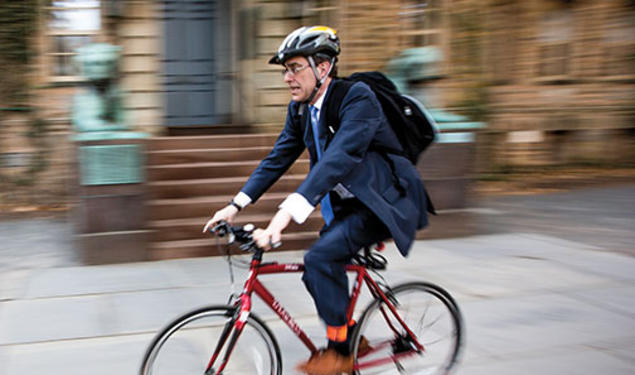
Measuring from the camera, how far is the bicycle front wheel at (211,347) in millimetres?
2889

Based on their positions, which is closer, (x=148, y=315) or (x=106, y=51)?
(x=148, y=315)

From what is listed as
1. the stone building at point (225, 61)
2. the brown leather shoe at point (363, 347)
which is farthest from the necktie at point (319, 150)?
the stone building at point (225, 61)

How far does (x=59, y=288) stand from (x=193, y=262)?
134 centimetres

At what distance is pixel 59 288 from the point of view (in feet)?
17.8

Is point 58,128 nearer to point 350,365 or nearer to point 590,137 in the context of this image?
point 350,365

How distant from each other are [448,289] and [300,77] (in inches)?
117

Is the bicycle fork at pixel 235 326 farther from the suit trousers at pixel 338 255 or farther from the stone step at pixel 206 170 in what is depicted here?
the stone step at pixel 206 170

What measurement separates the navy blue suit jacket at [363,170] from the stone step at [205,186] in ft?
12.8

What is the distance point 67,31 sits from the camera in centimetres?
1010

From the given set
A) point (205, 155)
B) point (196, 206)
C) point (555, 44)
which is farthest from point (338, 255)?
point (555, 44)

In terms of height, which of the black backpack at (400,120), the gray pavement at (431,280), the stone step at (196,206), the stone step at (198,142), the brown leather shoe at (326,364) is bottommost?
the gray pavement at (431,280)

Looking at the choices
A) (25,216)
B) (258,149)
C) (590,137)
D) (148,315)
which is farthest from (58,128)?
(590,137)

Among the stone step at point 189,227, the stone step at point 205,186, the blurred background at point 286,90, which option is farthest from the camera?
the blurred background at point 286,90

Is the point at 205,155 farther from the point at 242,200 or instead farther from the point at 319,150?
the point at 319,150
